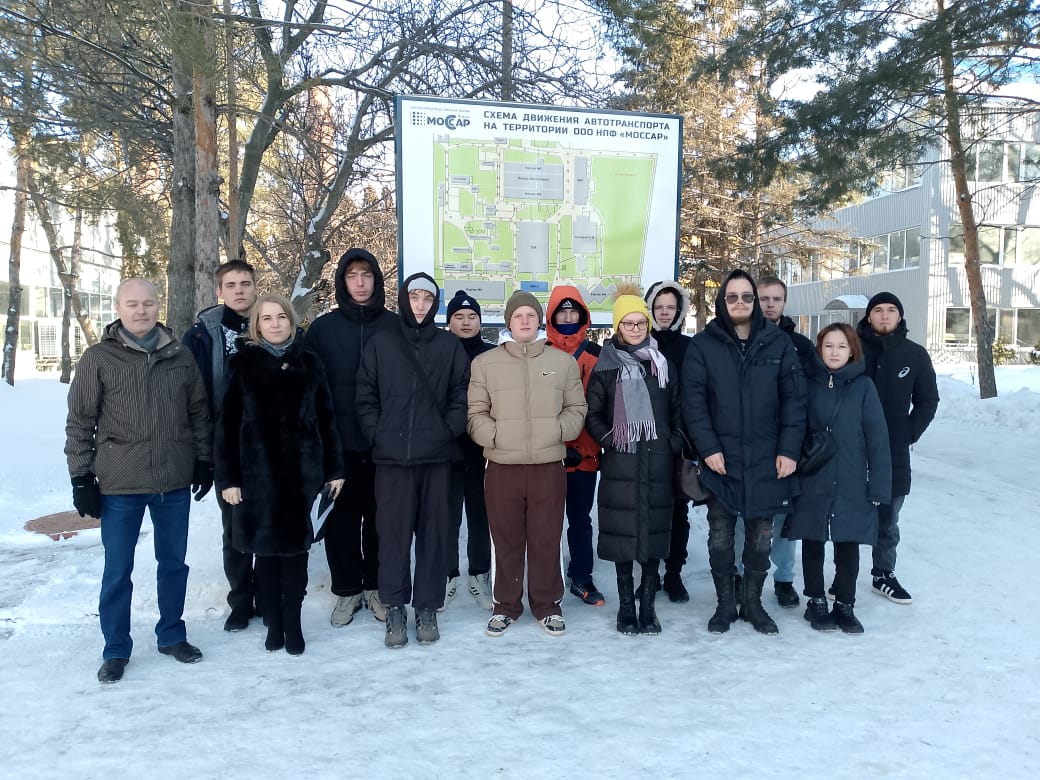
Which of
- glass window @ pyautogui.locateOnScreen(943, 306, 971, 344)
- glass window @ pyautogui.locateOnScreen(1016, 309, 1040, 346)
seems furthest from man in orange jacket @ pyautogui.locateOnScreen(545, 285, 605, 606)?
glass window @ pyautogui.locateOnScreen(1016, 309, 1040, 346)

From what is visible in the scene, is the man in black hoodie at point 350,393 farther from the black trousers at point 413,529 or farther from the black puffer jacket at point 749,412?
the black puffer jacket at point 749,412

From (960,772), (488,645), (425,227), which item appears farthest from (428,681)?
(425,227)

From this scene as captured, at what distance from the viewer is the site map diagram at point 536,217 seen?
5.48 metres

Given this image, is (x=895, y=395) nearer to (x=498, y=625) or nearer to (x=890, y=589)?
(x=890, y=589)

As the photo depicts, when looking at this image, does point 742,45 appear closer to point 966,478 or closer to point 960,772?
point 966,478

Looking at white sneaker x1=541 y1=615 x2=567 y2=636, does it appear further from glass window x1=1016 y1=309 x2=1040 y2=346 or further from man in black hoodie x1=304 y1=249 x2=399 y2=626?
glass window x1=1016 y1=309 x2=1040 y2=346

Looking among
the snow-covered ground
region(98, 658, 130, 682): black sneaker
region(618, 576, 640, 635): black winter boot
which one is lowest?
the snow-covered ground

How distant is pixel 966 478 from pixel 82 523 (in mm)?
8988

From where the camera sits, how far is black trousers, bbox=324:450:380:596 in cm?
405

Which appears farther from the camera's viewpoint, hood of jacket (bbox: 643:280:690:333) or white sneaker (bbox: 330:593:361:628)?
hood of jacket (bbox: 643:280:690:333)

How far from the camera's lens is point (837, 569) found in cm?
398

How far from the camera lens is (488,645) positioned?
12.3 feet

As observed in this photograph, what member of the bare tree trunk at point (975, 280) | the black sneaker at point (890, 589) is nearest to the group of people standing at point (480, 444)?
the black sneaker at point (890, 589)

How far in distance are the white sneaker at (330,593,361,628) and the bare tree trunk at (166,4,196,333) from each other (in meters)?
3.82
